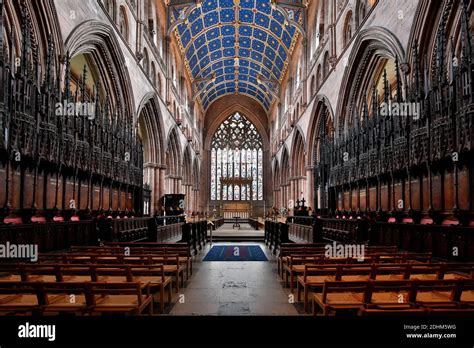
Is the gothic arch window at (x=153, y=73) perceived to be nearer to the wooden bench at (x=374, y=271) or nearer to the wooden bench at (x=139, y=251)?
the wooden bench at (x=139, y=251)

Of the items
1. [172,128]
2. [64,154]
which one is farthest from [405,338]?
[172,128]

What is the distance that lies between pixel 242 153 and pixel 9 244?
125 ft

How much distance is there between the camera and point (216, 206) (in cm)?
4184

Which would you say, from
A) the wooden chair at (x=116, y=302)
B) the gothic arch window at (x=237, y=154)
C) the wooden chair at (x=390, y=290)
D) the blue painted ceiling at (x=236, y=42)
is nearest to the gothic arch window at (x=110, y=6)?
the blue painted ceiling at (x=236, y=42)

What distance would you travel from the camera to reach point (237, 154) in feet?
143

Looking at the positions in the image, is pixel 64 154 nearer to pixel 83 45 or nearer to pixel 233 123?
pixel 83 45

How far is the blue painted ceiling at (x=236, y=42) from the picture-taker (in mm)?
25797

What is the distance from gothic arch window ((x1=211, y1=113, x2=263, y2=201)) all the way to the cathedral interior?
57.1 ft
